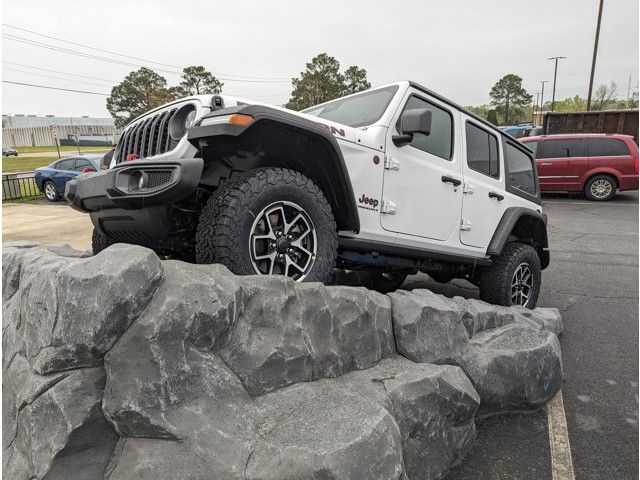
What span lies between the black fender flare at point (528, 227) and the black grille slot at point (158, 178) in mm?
2878

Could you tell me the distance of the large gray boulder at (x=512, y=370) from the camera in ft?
9.14

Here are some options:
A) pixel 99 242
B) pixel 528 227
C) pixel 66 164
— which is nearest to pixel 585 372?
pixel 528 227

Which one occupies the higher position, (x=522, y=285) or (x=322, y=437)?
(x=322, y=437)

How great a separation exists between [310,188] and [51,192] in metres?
14.9

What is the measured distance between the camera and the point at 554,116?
16609 mm

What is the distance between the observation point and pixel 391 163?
3012 mm

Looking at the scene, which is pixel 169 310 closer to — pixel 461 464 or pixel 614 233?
pixel 461 464

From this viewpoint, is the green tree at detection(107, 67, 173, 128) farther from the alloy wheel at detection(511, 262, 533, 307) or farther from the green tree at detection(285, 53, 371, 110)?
the alloy wheel at detection(511, 262, 533, 307)

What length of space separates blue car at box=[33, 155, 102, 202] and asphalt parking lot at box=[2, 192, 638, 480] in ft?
18.3

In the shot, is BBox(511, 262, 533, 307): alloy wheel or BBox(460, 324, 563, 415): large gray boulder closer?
BBox(460, 324, 563, 415): large gray boulder

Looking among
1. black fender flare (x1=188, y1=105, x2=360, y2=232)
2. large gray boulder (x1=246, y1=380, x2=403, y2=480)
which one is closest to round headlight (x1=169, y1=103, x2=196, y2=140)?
black fender flare (x1=188, y1=105, x2=360, y2=232)

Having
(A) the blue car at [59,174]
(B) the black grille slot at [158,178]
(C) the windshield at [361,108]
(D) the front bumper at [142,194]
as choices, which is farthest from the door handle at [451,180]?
(A) the blue car at [59,174]

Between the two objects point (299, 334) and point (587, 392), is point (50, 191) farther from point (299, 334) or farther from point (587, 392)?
point (587, 392)

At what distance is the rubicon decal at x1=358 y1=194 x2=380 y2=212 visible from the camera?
9.43 ft
